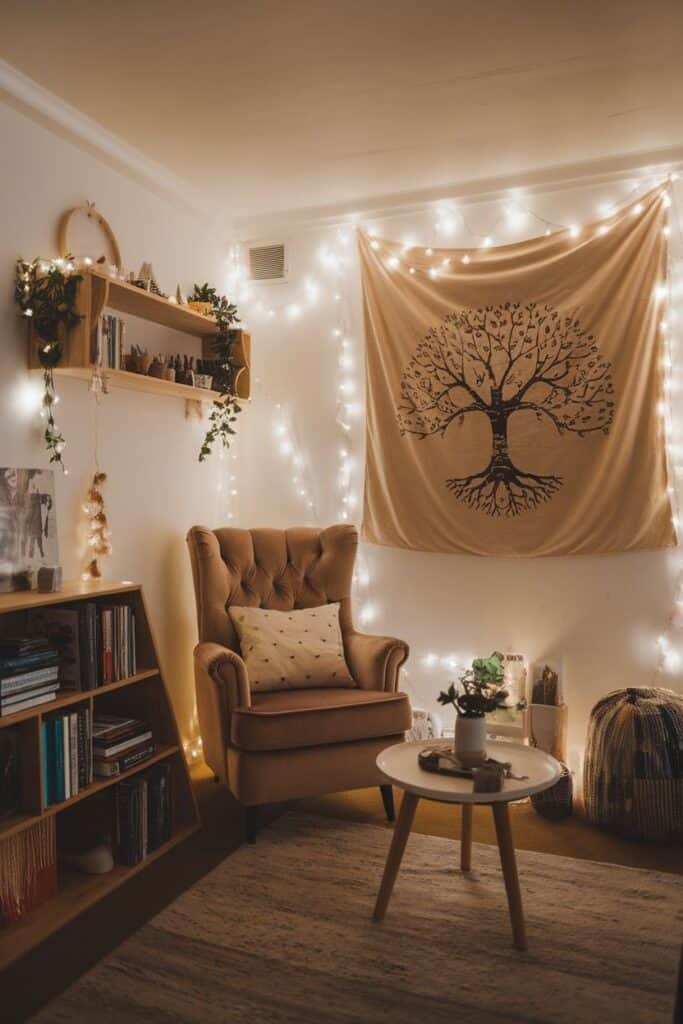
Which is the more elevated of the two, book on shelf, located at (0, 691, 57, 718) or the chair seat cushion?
book on shelf, located at (0, 691, 57, 718)

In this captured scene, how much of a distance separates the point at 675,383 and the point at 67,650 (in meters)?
2.57

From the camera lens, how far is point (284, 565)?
11.6 feet

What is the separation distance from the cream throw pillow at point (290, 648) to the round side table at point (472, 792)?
713 mm

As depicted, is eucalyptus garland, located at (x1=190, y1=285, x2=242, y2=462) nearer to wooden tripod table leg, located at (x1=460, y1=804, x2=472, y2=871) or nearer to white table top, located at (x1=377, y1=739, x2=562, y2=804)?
white table top, located at (x1=377, y1=739, x2=562, y2=804)

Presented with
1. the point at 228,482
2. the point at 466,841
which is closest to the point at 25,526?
the point at 228,482

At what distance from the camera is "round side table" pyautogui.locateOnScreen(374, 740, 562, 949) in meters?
2.08

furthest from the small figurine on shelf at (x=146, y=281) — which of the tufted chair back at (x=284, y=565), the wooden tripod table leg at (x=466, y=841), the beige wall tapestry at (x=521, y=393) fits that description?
the wooden tripod table leg at (x=466, y=841)

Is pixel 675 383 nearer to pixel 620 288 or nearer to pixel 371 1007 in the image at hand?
pixel 620 288

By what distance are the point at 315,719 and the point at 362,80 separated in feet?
7.22

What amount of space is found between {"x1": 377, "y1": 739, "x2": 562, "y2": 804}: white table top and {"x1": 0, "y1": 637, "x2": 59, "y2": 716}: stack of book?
1027mm

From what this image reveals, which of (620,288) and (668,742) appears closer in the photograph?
(668,742)

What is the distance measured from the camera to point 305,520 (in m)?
3.96

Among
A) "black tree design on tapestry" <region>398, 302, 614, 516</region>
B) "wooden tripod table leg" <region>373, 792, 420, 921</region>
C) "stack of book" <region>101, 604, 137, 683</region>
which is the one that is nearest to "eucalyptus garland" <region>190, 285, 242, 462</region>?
"black tree design on tapestry" <region>398, 302, 614, 516</region>

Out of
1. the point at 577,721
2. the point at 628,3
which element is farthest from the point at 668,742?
the point at 628,3
